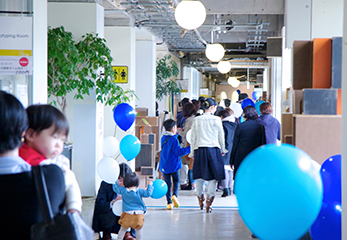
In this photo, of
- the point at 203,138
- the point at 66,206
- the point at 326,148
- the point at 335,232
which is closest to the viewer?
the point at 66,206

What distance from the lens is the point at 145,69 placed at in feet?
32.1

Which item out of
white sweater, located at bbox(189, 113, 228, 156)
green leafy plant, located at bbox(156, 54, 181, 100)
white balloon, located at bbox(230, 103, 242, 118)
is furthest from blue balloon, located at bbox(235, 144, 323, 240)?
green leafy plant, located at bbox(156, 54, 181, 100)

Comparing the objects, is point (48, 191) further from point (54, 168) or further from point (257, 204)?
point (257, 204)

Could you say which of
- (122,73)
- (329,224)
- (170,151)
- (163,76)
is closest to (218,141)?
(170,151)

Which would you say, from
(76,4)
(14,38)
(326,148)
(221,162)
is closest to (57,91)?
(76,4)

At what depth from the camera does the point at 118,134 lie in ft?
25.5

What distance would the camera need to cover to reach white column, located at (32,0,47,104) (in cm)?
338

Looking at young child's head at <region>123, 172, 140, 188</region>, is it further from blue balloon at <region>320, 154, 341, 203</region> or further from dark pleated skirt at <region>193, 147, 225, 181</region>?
blue balloon at <region>320, 154, 341, 203</region>

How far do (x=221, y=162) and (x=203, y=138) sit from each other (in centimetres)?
42

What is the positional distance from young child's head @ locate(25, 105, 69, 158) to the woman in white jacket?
415 centimetres

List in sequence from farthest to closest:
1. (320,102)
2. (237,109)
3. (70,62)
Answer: (237,109) → (70,62) → (320,102)

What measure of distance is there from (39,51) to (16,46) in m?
0.27

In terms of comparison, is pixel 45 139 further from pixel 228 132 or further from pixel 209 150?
pixel 228 132

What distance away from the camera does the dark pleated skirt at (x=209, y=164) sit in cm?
578
